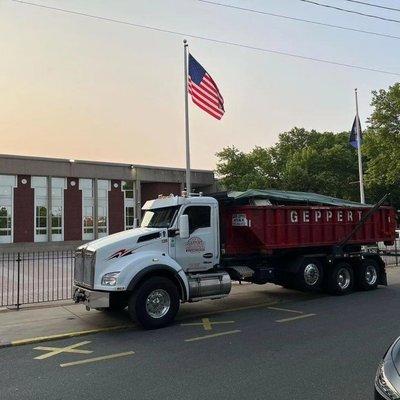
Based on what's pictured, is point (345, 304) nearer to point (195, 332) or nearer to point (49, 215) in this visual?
point (195, 332)

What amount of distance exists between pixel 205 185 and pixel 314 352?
41889 mm

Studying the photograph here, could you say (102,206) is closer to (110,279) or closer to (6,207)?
(6,207)

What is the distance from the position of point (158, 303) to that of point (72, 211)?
3367 centimetres

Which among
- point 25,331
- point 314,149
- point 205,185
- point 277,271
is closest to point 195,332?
point 25,331

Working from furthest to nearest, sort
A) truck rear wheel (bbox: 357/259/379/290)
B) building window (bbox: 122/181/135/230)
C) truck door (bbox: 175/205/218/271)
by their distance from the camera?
building window (bbox: 122/181/135/230)
truck rear wheel (bbox: 357/259/379/290)
truck door (bbox: 175/205/218/271)

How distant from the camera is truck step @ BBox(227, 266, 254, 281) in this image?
1099 cm

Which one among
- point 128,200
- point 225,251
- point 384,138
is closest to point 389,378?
point 225,251

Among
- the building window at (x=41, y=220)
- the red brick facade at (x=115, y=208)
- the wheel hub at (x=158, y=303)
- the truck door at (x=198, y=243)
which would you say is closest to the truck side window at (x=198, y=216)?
the truck door at (x=198, y=243)

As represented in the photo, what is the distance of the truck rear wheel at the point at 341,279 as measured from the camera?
1236 cm

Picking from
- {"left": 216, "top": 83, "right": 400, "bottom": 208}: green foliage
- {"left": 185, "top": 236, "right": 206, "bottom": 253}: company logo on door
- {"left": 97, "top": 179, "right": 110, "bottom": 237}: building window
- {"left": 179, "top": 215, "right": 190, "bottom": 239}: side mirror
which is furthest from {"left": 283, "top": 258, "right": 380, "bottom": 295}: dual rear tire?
{"left": 97, "top": 179, "right": 110, "bottom": 237}: building window

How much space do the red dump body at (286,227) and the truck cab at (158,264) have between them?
0.67m

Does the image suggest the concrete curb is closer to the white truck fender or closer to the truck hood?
the white truck fender

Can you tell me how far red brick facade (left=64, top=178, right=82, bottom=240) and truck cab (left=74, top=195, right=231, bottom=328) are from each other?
1241 inches

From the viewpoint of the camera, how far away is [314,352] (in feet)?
21.9
